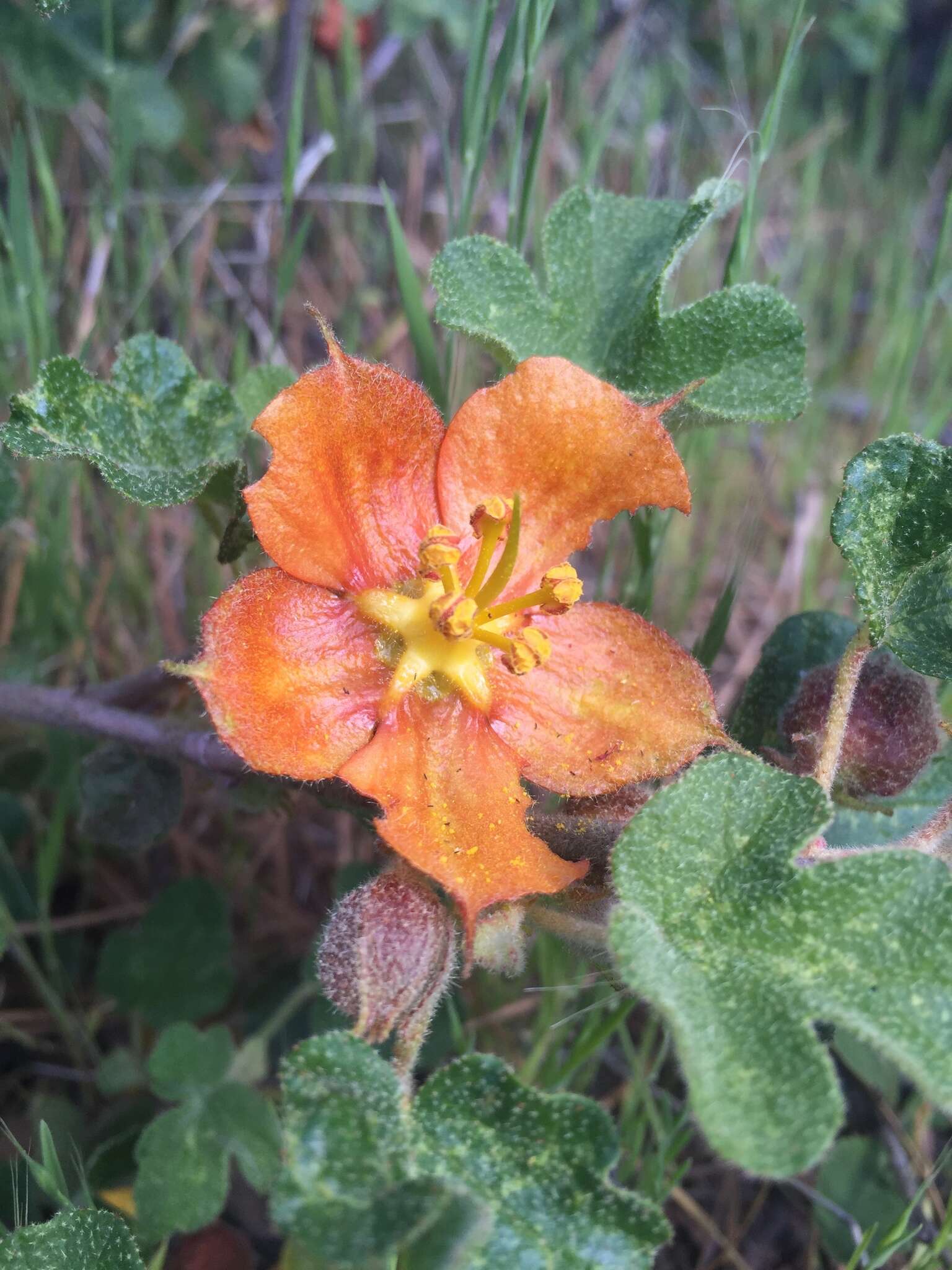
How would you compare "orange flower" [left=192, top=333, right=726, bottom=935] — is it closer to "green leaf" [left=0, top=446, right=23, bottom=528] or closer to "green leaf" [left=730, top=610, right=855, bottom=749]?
"green leaf" [left=730, top=610, right=855, bottom=749]

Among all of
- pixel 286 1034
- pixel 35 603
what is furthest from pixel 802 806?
pixel 35 603

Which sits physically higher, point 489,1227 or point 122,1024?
point 489,1227

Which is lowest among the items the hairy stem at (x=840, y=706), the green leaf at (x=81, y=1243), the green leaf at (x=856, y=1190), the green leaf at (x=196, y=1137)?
the green leaf at (x=856, y=1190)

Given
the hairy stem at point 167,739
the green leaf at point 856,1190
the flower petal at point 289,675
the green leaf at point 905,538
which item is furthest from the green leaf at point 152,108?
the green leaf at point 856,1190

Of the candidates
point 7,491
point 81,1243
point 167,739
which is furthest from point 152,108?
point 81,1243

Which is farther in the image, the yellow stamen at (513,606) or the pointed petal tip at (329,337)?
the yellow stamen at (513,606)

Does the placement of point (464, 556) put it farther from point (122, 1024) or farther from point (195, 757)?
point (122, 1024)

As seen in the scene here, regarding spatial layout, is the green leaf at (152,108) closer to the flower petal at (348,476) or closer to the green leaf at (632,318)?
the green leaf at (632,318)
